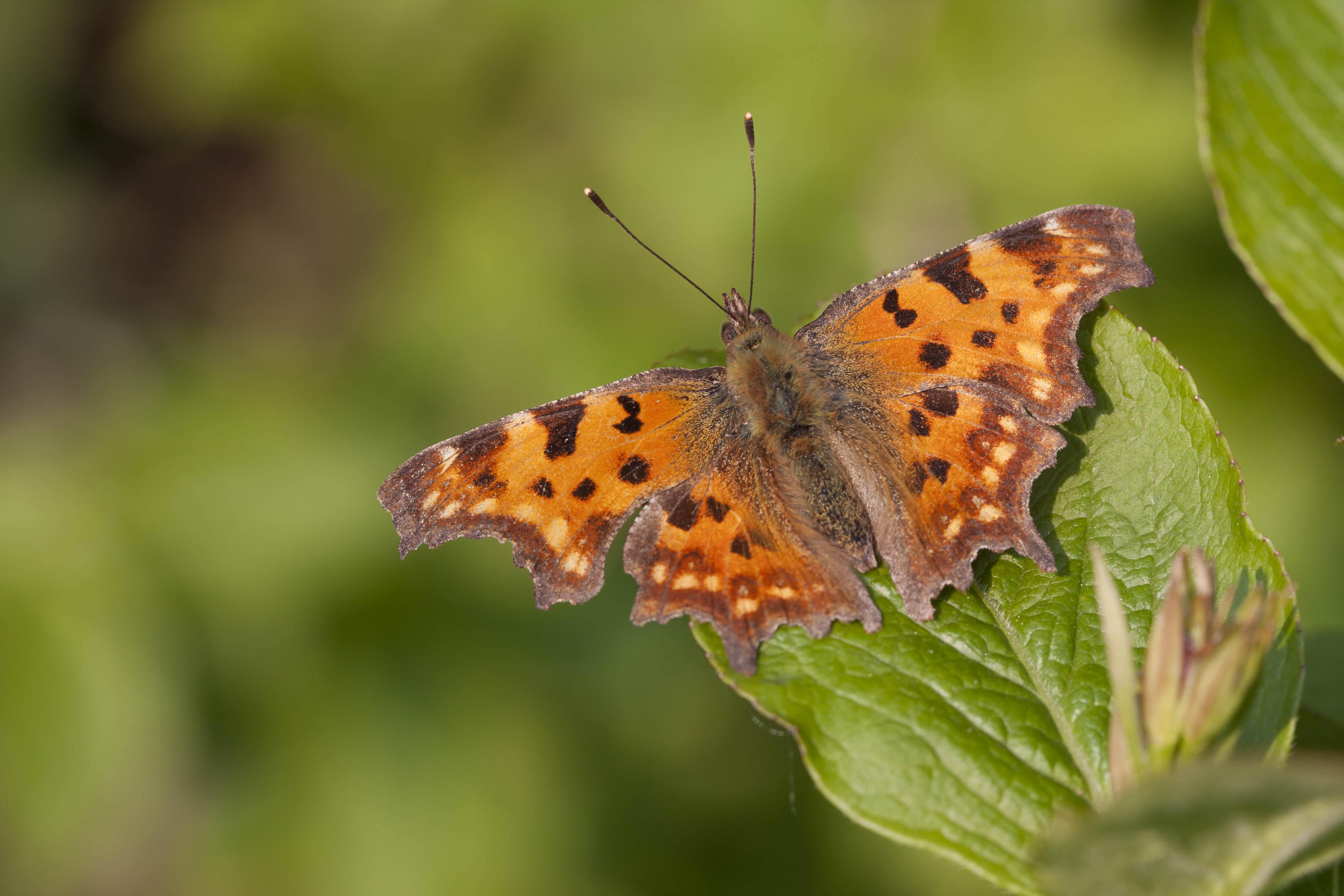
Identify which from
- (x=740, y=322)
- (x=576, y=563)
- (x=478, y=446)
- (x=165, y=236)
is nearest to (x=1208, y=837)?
(x=576, y=563)

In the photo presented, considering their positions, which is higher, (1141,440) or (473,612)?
(473,612)

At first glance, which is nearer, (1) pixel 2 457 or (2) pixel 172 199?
(1) pixel 2 457

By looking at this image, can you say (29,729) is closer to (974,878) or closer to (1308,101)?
(974,878)

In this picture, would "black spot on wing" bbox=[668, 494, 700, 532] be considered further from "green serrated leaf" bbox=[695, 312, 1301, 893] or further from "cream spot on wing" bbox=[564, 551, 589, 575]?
"green serrated leaf" bbox=[695, 312, 1301, 893]

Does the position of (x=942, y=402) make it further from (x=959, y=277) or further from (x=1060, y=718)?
(x=1060, y=718)

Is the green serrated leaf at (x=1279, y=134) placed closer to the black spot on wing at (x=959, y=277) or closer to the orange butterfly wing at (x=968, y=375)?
the orange butterfly wing at (x=968, y=375)

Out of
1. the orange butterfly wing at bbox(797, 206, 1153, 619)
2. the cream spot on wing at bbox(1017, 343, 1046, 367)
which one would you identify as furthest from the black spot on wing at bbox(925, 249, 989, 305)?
the cream spot on wing at bbox(1017, 343, 1046, 367)

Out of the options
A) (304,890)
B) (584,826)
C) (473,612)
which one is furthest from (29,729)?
(584,826)
